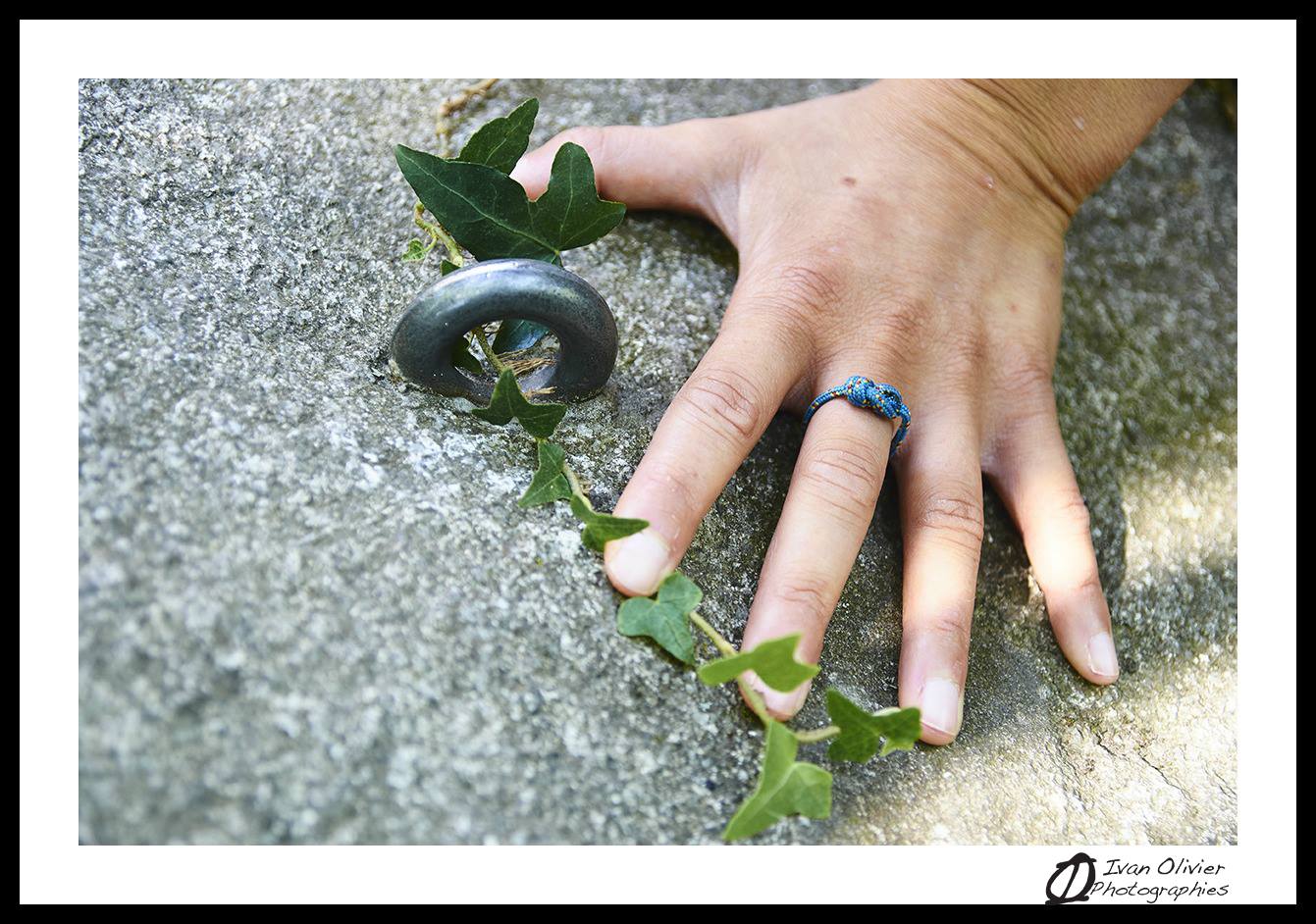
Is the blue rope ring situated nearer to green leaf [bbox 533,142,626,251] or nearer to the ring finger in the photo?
the ring finger

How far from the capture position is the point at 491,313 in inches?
35.8

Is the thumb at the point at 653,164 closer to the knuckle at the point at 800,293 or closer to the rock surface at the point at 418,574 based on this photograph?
the rock surface at the point at 418,574

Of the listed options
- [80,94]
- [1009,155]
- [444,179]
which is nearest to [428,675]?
[444,179]

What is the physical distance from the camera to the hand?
3.24 ft

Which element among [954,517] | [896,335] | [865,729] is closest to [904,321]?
[896,335]

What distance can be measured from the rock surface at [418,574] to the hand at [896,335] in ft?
0.17

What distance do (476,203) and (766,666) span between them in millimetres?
544

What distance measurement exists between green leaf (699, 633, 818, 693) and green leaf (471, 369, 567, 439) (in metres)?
0.30

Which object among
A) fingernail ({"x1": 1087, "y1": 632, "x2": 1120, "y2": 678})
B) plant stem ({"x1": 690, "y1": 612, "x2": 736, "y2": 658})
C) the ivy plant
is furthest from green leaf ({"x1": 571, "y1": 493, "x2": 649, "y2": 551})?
fingernail ({"x1": 1087, "y1": 632, "x2": 1120, "y2": 678})

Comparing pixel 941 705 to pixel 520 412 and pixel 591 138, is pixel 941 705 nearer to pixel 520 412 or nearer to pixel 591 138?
pixel 520 412

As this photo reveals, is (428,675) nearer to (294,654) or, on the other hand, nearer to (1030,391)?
(294,654)

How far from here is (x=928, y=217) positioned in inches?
51.3

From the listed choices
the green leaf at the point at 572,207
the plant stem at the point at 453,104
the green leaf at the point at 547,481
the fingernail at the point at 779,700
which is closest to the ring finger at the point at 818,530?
the fingernail at the point at 779,700

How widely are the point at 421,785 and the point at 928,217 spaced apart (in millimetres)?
991
